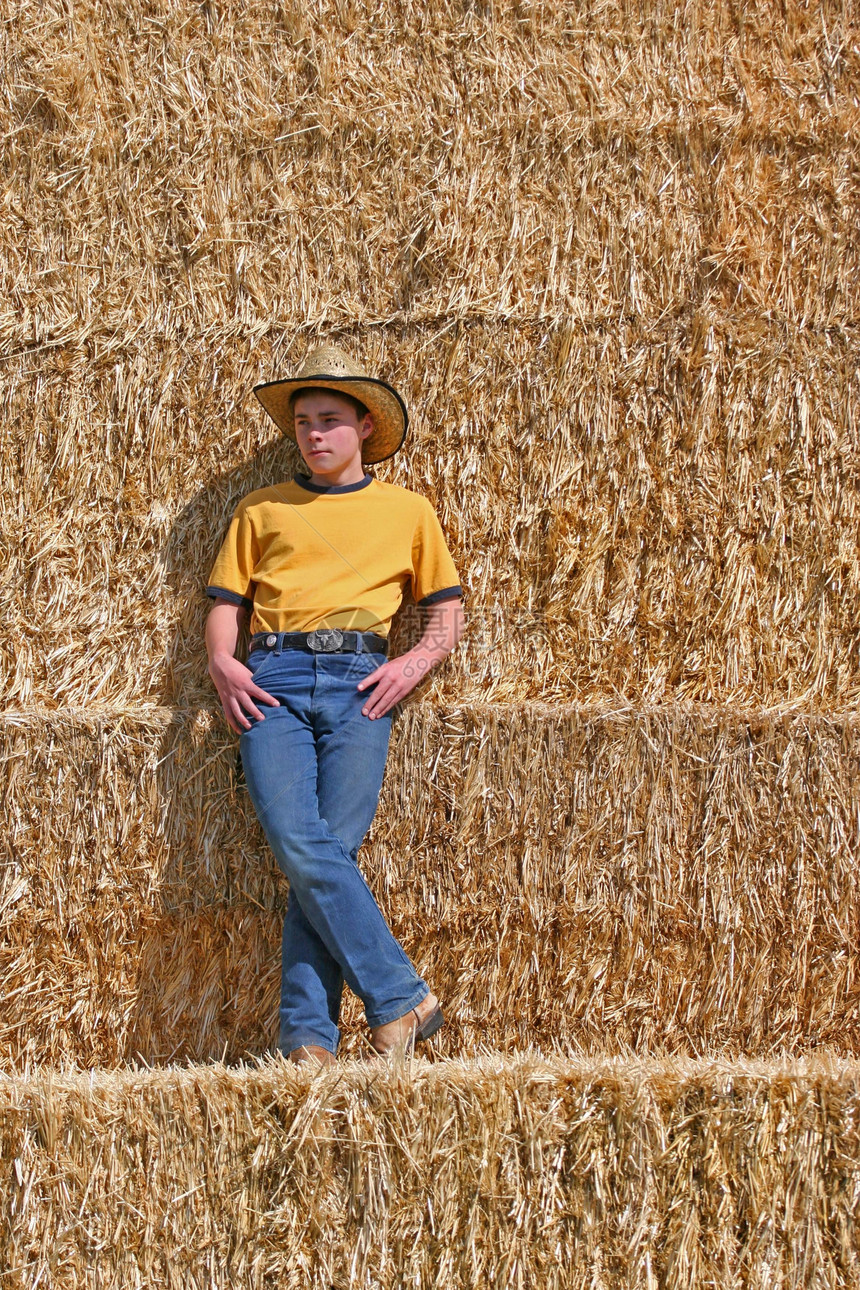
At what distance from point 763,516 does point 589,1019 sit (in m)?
1.15

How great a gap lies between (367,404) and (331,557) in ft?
1.19

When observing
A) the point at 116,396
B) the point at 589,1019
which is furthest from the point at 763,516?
the point at 116,396

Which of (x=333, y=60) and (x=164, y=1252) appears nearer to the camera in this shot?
(x=164, y=1252)

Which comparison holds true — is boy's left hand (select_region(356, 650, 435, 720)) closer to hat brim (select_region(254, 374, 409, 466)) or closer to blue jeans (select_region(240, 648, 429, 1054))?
blue jeans (select_region(240, 648, 429, 1054))

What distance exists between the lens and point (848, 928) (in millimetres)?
2176

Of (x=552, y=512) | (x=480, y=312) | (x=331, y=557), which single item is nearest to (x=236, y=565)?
(x=331, y=557)

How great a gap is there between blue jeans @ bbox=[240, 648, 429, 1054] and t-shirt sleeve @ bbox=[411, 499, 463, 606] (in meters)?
0.17

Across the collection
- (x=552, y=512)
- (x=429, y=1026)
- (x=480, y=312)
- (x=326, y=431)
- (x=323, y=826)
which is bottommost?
(x=429, y=1026)

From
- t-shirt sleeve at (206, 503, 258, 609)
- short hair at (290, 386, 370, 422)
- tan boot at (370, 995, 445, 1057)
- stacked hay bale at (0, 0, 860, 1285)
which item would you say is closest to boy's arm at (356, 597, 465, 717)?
stacked hay bale at (0, 0, 860, 1285)

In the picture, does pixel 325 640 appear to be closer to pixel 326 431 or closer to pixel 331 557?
pixel 331 557

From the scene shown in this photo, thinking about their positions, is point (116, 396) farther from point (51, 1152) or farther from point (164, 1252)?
point (164, 1252)

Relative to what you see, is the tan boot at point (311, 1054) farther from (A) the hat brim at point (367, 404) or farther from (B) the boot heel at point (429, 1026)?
(A) the hat brim at point (367, 404)

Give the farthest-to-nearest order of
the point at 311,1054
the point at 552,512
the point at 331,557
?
the point at 552,512 < the point at 331,557 < the point at 311,1054

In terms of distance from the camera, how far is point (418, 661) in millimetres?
2209
